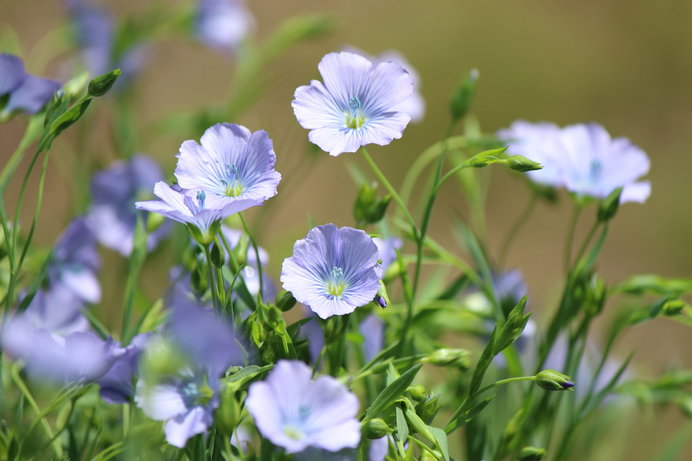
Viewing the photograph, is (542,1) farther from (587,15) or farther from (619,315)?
(619,315)

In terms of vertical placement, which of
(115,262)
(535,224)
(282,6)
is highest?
(282,6)

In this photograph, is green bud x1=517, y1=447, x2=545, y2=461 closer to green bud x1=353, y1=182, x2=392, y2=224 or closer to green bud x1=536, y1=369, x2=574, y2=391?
green bud x1=536, y1=369, x2=574, y2=391

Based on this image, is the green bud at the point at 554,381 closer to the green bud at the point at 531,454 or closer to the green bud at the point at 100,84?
the green bud at the point at 531,454

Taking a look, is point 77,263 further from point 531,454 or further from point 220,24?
point 220,24

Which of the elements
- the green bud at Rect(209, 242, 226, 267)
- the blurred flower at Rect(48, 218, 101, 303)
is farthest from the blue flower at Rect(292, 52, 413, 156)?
the blurred flower at Rect(48, 218, 101, 303)

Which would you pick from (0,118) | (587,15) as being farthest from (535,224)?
(0,118)

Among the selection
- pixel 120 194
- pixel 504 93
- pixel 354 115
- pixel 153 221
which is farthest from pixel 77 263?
pixel 504 93
